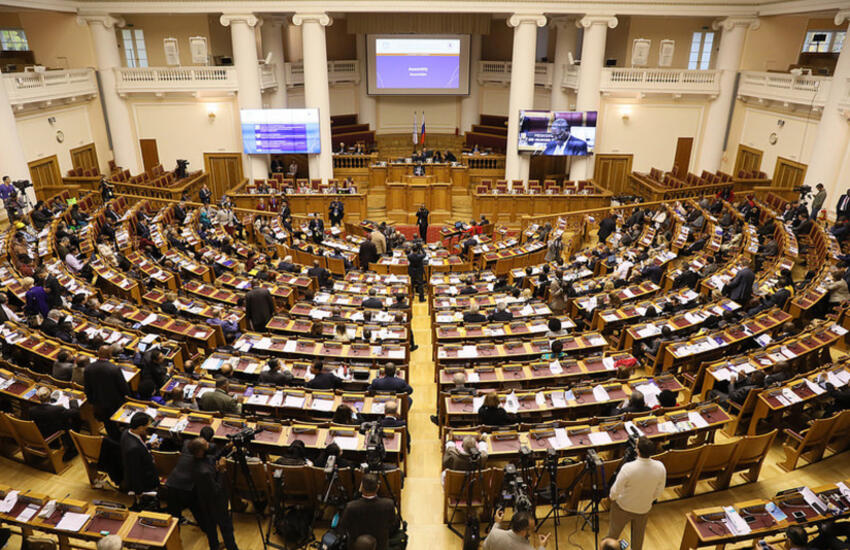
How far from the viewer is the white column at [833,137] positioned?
16359mm

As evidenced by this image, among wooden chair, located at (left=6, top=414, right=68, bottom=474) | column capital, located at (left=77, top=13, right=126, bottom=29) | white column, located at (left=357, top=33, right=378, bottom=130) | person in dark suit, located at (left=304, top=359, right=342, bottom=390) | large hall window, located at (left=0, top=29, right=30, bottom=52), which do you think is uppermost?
column capital, located at (left=77, top=13, right=126, bottom=29)

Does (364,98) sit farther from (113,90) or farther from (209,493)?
(209,493)

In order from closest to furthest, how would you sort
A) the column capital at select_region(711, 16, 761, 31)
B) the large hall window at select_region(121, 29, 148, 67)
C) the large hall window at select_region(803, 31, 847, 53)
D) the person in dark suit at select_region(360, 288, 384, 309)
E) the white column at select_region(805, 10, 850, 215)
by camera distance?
the person in dark suit at select_region(360, 288, 384, 309) < the white column at select_region(805, 10, 850, 215) < the large hall window at select_region(803, 31, 847, 53) < the column capital at select_region(711, 16, 761, 31) < the large hall window at select_region(121, 29, 148, 67)

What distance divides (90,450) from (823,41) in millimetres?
26268

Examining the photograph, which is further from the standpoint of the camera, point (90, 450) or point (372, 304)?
point (372, 304)

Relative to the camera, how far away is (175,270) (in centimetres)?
1307

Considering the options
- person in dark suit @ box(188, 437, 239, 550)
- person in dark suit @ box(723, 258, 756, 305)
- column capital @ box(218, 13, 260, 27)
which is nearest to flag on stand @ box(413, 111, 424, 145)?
column capital @ box(218, 13, 260, 27)

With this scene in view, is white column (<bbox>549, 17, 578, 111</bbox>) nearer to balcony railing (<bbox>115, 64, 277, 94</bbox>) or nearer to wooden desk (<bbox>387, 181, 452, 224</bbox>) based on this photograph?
wooden desk (<bbox>387, 181, 452, 224</bbox>)

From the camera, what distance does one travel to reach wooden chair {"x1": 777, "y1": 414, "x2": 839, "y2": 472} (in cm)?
700

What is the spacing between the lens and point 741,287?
1076 cm

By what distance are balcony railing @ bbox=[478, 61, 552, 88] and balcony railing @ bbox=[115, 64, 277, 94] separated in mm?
10892

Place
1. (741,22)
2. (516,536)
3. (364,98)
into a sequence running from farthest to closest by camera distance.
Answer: (364,98) → (741,22) → (516,536)

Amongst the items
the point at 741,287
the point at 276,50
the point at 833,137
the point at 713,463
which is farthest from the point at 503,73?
the point at 713,463

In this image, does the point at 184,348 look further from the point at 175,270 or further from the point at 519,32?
the point at 519,32
